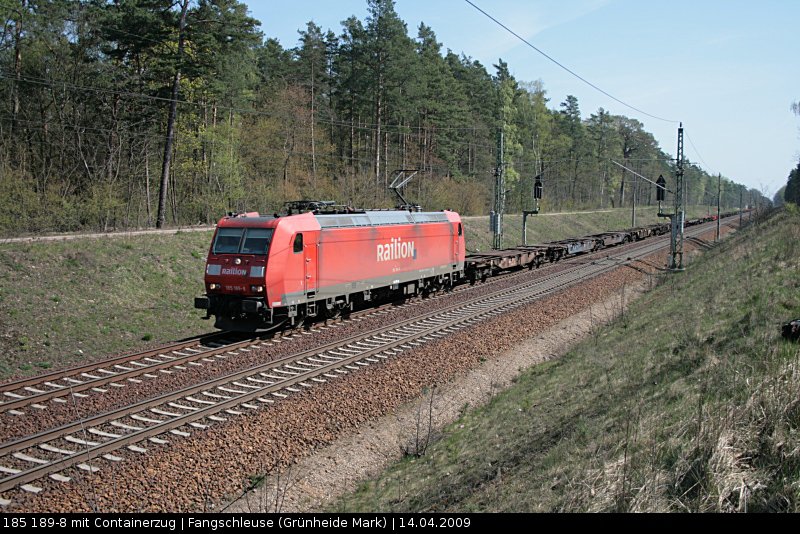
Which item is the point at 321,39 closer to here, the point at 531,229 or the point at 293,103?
the point at 293,103

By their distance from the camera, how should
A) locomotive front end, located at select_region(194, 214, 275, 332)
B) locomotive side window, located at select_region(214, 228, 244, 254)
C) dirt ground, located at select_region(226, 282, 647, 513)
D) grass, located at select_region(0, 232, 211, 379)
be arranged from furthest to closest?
locomotive side window, located at select_region(214, 228, 244, 254) < grass, located at select_region(0, 232, 211, 379) < locomotive front end, located at select_region(194, 214, 275, 332) < dirt ground, located at select_region(226, 282, 647, 513)

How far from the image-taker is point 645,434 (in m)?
6.54

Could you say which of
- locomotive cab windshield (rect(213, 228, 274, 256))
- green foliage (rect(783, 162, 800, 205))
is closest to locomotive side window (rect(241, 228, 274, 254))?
locomotive cab windshield (rect(213, 228, 274, 256))

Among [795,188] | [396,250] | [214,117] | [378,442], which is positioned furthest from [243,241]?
[795,188]

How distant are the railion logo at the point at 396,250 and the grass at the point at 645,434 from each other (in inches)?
297

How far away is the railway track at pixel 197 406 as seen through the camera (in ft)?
25.8

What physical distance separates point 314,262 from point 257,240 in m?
1.79

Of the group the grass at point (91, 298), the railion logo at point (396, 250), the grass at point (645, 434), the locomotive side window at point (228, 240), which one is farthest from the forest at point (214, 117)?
the grass at point (645, 434)

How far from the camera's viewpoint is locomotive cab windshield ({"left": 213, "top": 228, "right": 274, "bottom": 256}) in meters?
14.8

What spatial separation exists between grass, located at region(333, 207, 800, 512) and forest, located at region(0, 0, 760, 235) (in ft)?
65.7

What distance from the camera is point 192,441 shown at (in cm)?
856

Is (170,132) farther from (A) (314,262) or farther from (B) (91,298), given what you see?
(A) (314,262)

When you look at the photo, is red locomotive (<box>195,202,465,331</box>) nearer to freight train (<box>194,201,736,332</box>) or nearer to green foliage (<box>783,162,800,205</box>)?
freight train (<box>194,201,736,332</box>)
